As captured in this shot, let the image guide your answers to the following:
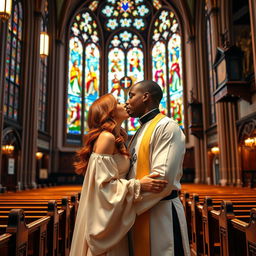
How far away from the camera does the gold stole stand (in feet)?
6.38

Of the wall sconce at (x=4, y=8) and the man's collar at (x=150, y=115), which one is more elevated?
the wall sconce at (x=4, y=8)

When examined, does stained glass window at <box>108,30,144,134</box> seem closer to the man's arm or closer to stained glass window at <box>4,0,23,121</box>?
stained glass window at <box>4,0,23,121</box>

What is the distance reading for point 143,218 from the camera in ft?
6.48

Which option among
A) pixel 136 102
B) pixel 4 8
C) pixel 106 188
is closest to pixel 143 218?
pixel 106 188

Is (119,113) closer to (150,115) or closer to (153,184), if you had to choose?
(150,115)

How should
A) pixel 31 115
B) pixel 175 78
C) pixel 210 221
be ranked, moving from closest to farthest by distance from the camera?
pixel 210 221 < pixel 31 115 < pixel 175 78

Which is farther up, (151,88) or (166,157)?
(151,88)

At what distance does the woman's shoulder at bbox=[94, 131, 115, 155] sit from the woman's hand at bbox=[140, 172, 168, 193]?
11.9 inches

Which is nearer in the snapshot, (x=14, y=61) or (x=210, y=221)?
(x=210, y=221)

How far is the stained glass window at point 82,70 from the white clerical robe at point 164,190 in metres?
17.4

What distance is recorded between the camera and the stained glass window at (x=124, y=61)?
69.2 ft

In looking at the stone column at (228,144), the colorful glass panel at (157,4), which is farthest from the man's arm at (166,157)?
the colorful glass panel at (157,4)

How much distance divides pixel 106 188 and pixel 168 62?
62.7ft

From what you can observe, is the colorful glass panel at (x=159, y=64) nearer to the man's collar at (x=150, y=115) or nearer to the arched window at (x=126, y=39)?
the arched window at (x=126, y=39)
